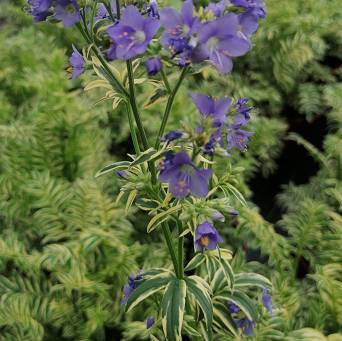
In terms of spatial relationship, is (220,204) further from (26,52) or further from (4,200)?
(26,52)

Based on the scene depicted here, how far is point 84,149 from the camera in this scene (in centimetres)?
236

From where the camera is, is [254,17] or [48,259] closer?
[254,17]

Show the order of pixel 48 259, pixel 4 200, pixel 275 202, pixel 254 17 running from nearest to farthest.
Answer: pixel 254 17
pixel 48 259
pixel 4 200
pixel 275 202

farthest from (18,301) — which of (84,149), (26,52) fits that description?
(26,52)

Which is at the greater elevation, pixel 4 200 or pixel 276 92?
Answer: pixel 276 92

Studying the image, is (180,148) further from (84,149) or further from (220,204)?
(84,149)

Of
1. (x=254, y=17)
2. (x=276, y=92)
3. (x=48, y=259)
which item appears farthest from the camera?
(x=276, y=92)

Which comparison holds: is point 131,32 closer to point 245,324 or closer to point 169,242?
point 169,242

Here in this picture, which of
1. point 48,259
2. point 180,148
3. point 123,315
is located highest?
point 180,148

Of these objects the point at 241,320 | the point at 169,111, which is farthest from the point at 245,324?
the point at 169,111

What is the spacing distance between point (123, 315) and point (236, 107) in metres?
1.17

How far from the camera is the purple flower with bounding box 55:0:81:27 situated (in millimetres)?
979

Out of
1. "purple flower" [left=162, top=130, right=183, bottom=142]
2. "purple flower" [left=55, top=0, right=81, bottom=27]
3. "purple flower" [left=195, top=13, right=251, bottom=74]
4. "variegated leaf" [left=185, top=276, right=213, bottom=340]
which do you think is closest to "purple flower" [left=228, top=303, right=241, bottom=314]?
"variegated leaf" [left=185, top=276, right=213, bottom=340]

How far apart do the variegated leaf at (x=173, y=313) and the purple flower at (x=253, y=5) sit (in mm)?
707
